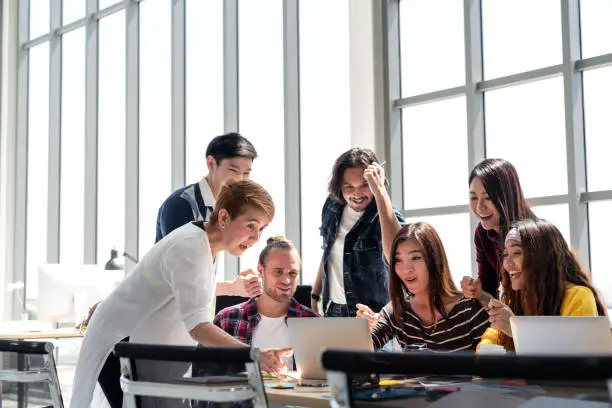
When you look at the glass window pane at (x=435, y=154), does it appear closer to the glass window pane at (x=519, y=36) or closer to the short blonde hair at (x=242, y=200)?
the glass window pane at (x=519, y=36)

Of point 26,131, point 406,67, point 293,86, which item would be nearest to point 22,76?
point 26,131

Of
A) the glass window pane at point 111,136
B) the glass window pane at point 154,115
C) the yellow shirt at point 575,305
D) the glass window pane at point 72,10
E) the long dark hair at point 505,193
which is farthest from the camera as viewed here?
the glass window pane at point 72,10

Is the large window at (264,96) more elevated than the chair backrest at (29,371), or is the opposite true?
the large window at (264,96)

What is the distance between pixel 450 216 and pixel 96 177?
3719 millimetres

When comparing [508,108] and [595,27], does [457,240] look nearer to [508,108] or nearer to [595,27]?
[508,108]

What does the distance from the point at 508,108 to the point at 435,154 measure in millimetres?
532

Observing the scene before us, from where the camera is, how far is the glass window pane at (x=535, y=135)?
13.8 feet

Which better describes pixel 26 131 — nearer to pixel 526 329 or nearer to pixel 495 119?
pixel 495 119

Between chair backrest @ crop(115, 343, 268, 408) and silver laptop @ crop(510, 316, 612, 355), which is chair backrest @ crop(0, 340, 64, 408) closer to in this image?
chair backrest @ crop(115, 343, 268, 408)

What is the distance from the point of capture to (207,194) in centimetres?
315

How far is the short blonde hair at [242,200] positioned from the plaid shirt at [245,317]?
81 cm

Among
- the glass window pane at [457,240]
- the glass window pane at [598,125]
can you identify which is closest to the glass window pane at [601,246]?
the glass window pane at [598,125]

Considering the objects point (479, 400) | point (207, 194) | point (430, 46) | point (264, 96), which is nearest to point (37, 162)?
point (264, 96)

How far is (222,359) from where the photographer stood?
1.50m
